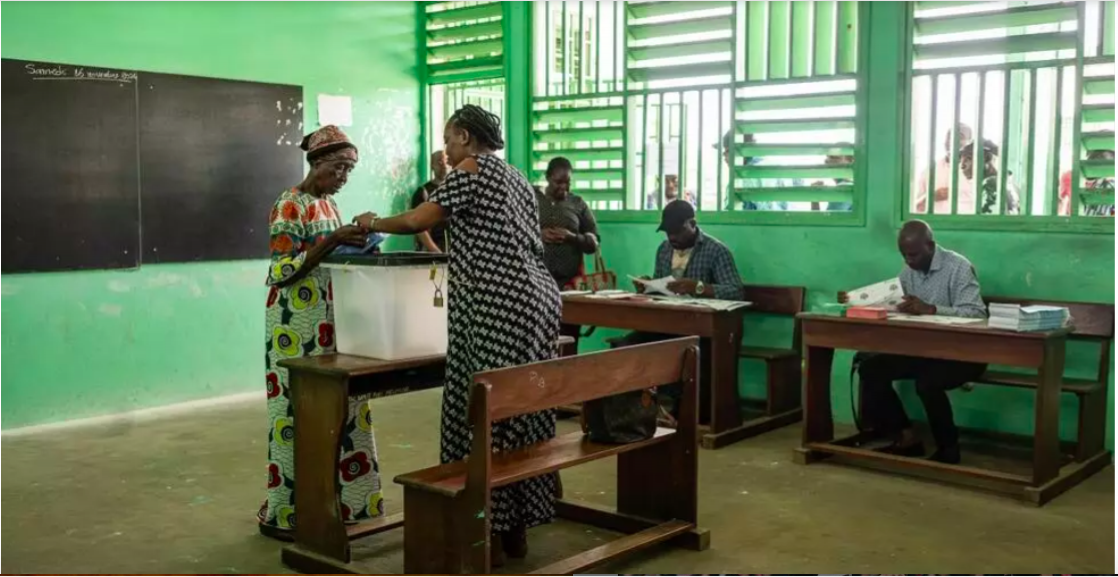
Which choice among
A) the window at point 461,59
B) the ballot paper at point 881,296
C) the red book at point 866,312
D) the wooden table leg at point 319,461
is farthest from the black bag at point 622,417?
the window at point 461,59

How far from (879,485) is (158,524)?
3152mm

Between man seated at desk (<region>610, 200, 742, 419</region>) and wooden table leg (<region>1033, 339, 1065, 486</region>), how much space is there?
5.95ft

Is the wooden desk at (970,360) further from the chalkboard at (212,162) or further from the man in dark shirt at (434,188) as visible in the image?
the chalkboard at (212,162)

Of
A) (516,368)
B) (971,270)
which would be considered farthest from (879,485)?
(516,368)

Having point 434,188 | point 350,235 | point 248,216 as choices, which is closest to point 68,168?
point 248,216

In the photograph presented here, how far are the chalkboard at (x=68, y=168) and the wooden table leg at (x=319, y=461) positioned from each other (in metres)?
3.20

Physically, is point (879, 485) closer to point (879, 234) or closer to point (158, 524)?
point (879, 234)

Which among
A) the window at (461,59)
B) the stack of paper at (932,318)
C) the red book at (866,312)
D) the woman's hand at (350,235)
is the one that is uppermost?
the window at (461,59)

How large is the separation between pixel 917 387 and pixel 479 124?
111 inches

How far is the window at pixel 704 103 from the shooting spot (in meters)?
6.68

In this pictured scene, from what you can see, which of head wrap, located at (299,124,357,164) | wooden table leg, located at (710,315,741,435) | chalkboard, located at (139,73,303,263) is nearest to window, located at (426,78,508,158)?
chalkboard, located at (139,73,303,263)

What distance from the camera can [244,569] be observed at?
4.12 metres

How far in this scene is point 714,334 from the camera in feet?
19.9

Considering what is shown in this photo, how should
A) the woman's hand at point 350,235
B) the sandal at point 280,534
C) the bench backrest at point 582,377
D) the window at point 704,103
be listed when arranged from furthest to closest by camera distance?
the window at point 704,103 < the sandal at point 280,534 < the woman's hand at point 350,235 < the bench backrest at point 582,377
